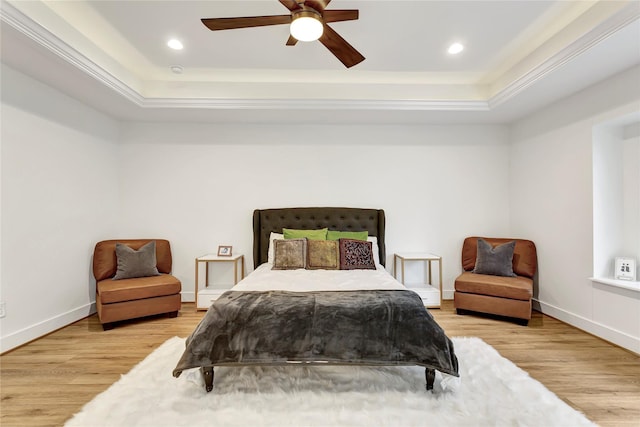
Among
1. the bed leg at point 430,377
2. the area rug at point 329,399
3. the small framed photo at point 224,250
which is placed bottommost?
the area rug at point 329,399

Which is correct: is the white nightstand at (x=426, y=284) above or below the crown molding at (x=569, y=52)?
below

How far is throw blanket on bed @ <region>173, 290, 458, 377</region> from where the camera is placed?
1.99 meters

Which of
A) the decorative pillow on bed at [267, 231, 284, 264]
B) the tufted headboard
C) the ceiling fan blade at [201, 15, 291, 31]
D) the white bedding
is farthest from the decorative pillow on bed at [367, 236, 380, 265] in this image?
the ceiling fan blade at [201, 15, 291, 31]

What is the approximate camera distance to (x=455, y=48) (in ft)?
Result: 10.3

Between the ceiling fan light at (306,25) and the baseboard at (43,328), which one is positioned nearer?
the ceiling fan light at (306,25)

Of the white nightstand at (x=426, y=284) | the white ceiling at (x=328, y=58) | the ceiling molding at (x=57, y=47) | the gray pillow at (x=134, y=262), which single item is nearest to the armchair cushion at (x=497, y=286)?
the white nightstand at (x=426, y=284)

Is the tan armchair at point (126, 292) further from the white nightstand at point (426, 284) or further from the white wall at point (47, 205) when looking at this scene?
the white nightstand at point (426, 284)

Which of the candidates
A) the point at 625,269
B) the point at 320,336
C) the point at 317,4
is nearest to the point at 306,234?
the point at 320,336

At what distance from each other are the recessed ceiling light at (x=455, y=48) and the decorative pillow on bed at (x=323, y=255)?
2.45m

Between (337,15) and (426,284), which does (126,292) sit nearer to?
(337,15)

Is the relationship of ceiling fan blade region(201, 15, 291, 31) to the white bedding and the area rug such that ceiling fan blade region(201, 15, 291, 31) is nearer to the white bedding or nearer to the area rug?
the white bedding

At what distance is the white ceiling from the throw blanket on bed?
244 cm

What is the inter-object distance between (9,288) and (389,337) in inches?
136

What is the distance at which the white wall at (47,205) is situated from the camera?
112 inches
